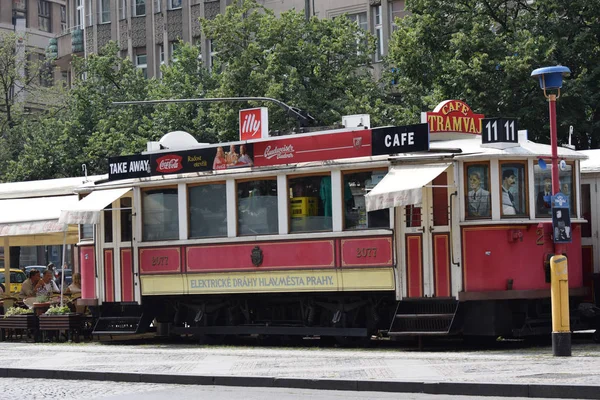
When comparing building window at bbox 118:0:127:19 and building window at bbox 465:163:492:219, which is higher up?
building window at bbox 118:0:127:19

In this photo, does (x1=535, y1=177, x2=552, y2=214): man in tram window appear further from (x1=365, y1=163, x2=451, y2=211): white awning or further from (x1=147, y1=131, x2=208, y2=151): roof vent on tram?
(x1=147, y1=131, x2=208, y2=151): roof vent on tram

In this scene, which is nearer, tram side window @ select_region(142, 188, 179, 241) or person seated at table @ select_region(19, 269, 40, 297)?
tram side window @ select_region(142, 188, 179, 241)

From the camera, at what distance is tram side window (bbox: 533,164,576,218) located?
739 inches

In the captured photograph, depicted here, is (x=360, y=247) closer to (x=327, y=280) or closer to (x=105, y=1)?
(x=327, y=280)

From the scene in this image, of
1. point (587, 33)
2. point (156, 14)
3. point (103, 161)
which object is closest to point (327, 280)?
point (587, 33)

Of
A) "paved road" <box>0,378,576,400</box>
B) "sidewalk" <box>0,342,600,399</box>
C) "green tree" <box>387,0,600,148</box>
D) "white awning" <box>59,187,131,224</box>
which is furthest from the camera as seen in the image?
"green tree" <box>387,0,600,148</box>

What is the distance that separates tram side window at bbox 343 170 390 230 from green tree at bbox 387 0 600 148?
1109 centimetres

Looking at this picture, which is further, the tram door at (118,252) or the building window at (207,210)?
the tram door at (118,252)

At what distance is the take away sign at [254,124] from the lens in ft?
71.3

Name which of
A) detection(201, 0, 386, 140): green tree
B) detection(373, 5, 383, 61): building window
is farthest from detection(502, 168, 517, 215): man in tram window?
detection(373, 5, 383, 61): building window

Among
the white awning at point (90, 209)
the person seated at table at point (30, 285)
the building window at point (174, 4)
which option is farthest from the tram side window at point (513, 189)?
the building window at point (174, 4)

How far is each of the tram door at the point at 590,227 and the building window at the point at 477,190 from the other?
6.62ft

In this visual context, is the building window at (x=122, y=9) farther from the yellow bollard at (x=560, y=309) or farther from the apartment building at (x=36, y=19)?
the yellow bollard at (x=560, y=309)

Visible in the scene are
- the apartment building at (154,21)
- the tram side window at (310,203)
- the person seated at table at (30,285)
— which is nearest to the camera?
the tram side window at (310,203)
